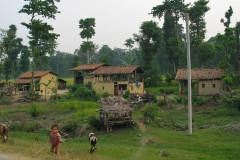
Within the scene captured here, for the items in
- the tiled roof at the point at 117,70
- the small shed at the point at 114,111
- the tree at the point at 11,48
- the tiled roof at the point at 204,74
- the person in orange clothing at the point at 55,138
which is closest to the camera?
the person in orange clothing at the point at 55,138

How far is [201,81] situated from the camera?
102 ft

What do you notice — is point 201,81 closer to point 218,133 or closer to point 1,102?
point 218,133

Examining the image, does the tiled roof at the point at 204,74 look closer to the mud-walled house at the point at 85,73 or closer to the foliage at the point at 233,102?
the foliage at the point at 233,102

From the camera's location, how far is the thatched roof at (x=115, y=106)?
52.3 ft

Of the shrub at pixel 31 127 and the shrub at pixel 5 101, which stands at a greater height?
the shrub at pixel 5 101

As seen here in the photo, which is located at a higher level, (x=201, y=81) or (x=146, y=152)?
(x=201, y=81)

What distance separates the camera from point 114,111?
1591 cm

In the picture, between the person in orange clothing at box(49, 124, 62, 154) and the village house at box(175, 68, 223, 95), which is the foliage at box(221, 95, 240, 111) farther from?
the person in orange clothing at box(49, 124, 62, 154)

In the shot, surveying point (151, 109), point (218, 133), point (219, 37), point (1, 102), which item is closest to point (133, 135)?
point (151, 109)

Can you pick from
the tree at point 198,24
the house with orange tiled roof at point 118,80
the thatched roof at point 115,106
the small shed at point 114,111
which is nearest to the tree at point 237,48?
the tree at point 198,24

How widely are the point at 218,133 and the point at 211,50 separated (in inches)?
1030

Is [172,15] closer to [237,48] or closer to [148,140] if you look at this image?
[237,48]

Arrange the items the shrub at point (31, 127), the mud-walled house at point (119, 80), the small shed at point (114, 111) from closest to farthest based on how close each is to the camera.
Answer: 1. the small shed at point (114, 111)
2. the shrub at point (31, 127)
3. the mud-walled house at point (119, 80)

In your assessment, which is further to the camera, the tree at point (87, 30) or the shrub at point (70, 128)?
the tree at point (87, 30)
